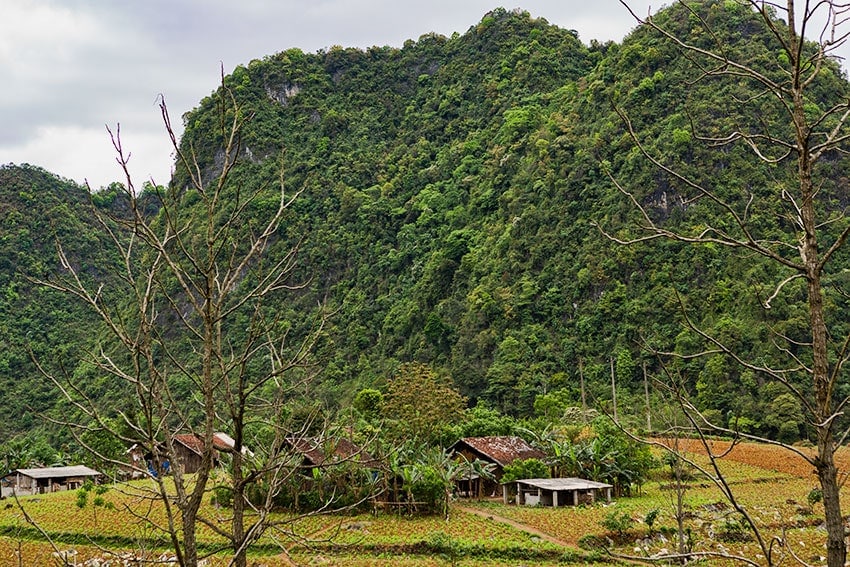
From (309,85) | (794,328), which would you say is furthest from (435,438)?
(309,85)

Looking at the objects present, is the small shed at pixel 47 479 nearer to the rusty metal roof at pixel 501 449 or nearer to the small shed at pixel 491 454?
the small shed at pixel 491 454

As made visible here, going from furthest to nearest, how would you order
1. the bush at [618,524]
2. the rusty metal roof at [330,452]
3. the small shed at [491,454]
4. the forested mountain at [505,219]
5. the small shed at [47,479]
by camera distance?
the forested mountain at [505,219] → the small shed at [47,479] → the small shed at [491,454] → the bush at [618,524] → the rusty metal roof at [330,452]

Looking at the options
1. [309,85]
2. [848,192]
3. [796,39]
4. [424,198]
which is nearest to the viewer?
[796,39]

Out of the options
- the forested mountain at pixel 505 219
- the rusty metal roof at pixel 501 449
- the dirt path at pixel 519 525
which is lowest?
the dirt path at pixel 519 525

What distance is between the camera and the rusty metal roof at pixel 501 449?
31.3m

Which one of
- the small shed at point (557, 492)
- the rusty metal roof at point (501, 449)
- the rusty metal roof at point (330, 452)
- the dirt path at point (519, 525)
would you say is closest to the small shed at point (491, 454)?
the rusty metal roof at point (501, 449)

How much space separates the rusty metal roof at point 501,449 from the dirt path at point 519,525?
13.4 ft

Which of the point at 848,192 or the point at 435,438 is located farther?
the point at 848,192

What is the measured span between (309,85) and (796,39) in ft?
377

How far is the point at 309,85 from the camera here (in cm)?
11244

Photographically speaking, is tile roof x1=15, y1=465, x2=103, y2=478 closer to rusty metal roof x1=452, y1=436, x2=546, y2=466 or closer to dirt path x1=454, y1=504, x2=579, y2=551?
rusty metal roof x1=452, y1=436, x2=546, y2=466

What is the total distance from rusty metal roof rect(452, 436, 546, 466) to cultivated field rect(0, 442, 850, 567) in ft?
9.61

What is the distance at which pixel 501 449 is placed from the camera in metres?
32.1

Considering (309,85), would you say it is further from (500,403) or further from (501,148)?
(500,403)
